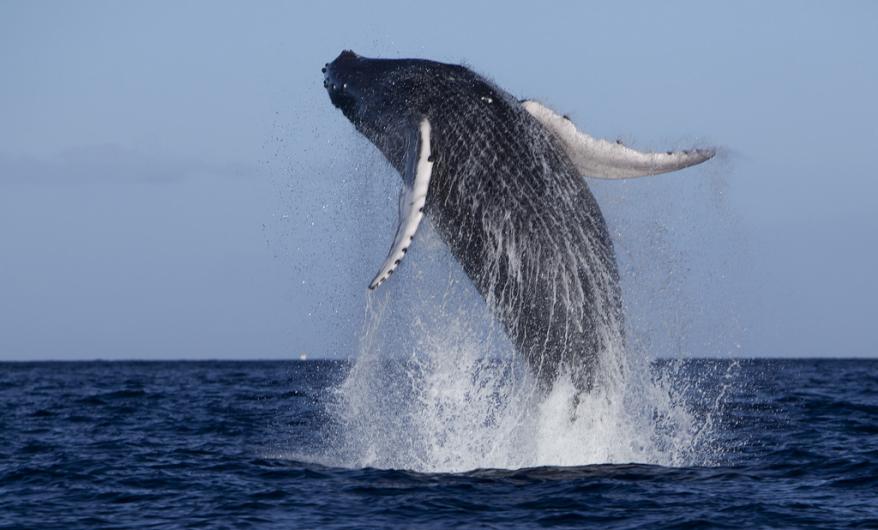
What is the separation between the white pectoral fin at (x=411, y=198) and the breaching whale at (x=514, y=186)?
0.02m

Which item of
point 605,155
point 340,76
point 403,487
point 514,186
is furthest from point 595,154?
point 403,487

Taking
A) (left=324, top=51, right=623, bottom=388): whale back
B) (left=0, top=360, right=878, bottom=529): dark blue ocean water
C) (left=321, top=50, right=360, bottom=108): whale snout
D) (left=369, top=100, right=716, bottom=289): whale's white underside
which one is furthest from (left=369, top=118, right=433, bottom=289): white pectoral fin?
(left=0, top=360, right=878, bottom=529): dark blue ocean water

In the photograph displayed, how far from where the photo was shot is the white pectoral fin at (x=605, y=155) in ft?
35.5

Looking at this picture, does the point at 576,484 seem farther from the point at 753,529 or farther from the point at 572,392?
the point at 753,529

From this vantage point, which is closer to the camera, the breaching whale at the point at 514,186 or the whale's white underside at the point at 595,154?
the whale's white underside at the point at 595,154

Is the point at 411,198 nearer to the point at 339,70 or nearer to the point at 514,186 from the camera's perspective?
the point at 514,186

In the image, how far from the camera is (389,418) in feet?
45.1

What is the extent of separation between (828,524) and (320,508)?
3.95m

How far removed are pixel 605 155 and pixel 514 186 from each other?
3.35 feet

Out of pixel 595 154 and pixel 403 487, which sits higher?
pixel 595 154

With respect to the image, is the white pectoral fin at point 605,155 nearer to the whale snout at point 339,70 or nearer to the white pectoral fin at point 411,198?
the white pectoral fin at point 411,198

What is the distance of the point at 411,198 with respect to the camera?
975 cm

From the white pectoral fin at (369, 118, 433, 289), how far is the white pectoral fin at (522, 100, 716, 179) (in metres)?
1.20

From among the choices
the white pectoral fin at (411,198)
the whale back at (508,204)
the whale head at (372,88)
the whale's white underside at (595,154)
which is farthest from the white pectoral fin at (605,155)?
the white pectoral fin at (411,198)
